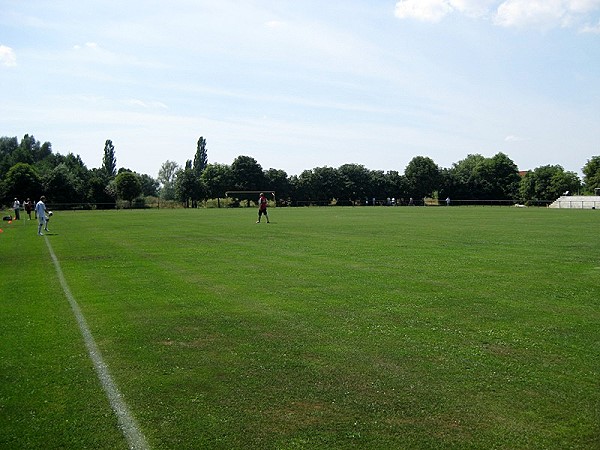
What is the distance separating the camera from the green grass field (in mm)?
4656

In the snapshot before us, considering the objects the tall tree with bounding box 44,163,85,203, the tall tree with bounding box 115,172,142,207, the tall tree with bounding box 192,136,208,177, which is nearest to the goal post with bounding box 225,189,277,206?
the tall tree with bounding box 115,172,142,207

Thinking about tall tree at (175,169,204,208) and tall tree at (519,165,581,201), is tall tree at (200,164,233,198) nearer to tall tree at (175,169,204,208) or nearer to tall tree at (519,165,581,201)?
tall tree at (175,169,204,208)

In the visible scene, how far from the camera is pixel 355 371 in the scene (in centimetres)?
610

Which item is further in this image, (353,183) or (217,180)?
(353,183)

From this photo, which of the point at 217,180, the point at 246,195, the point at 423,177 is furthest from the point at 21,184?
the point at 423,177

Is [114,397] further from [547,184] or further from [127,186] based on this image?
[547,184]

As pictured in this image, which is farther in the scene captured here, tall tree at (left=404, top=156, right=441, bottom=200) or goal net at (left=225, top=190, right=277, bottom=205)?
tall tree at (left=404, top=156, right=441, bottom=200)

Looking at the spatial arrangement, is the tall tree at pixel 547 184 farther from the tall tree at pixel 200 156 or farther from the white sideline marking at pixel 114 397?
the white sideline marking at pixel 114 397

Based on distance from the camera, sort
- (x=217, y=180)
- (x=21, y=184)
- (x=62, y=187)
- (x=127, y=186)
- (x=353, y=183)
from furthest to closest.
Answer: (x=353, y=183) < (x=217, y=180) < (x=127, y=186) < (x=62, y=187) < (x=21, y=184)

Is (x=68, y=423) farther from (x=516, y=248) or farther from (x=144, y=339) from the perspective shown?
(x=516, y=248)

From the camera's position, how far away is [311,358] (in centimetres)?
655

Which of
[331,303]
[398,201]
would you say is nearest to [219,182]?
[398,201]

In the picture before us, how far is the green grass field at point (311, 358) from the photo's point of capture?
15.3 feet

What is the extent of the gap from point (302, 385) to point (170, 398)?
136 cm
